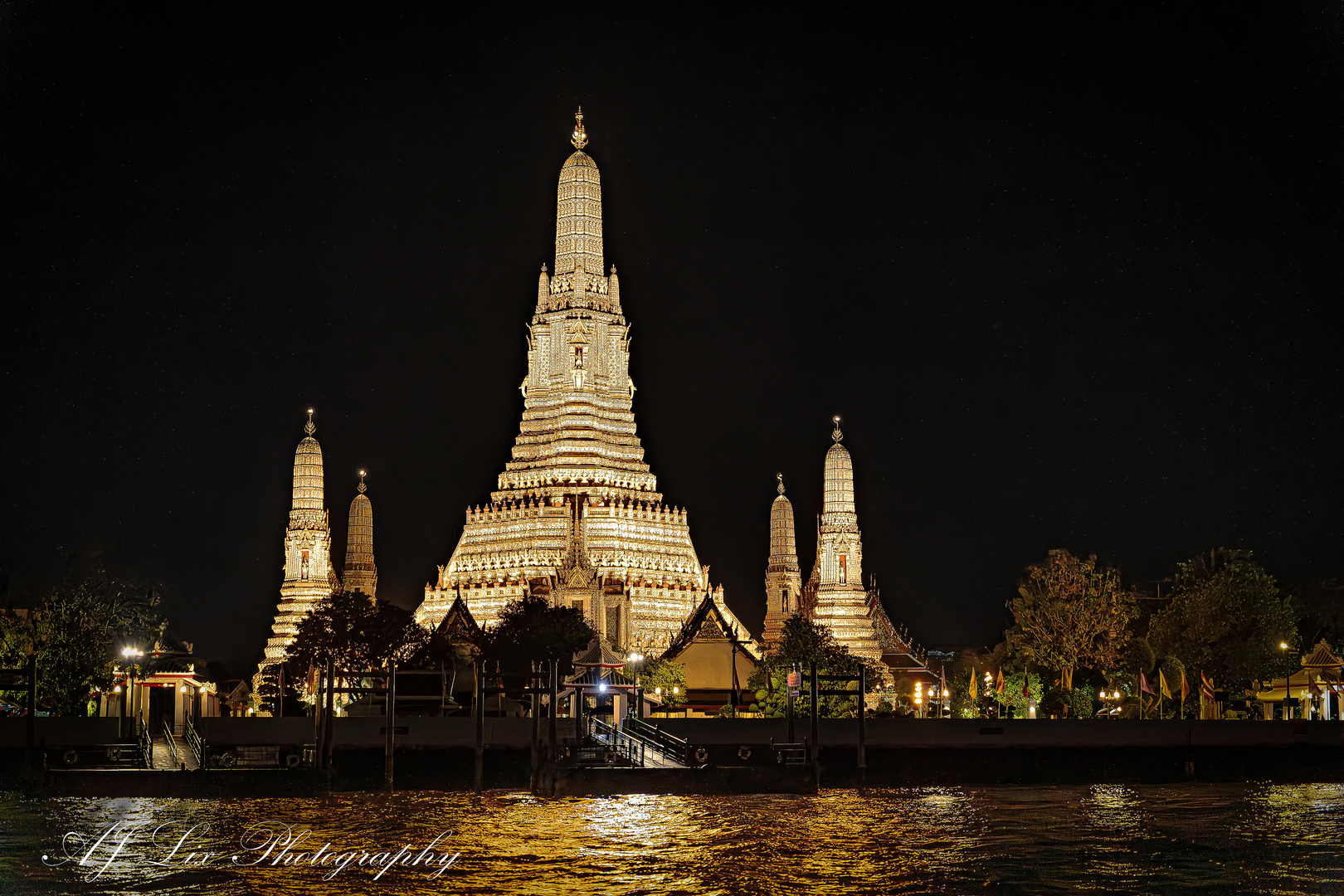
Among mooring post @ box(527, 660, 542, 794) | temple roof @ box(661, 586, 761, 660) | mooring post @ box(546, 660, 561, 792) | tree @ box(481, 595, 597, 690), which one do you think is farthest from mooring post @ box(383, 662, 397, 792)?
temple roof @ box(661, 586, 761, 660)

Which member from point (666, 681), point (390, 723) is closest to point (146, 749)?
point (390, 723)

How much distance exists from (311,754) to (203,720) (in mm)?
4853

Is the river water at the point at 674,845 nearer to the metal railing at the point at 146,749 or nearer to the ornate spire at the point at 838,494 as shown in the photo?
the metal railing at the point at 146,749

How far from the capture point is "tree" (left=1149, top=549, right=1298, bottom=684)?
8100 centimetres

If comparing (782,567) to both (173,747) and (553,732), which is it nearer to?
(173,747)

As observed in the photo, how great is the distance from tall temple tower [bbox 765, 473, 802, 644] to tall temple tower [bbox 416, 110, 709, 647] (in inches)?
172

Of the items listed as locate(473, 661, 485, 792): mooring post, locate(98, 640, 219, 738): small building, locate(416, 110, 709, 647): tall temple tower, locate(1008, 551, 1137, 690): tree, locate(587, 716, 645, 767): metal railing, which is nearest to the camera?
locate(473, 661, 485, 792): mooring post

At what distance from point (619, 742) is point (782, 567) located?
145 feet

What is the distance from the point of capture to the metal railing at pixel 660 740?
198ft

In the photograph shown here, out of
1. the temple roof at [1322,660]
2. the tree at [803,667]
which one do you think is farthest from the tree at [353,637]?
the temple roof at [1322,660]

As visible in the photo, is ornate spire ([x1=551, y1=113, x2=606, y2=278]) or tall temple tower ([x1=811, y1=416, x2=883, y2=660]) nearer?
tall temple tower ([x1=811, y1=416, x2=883, y2=660])

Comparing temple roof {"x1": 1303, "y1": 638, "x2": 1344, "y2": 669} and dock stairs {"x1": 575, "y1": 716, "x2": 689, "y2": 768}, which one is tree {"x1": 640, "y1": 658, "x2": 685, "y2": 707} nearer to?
dock stairs {"x1": 575, "y1": 716, "x2": 689, "y2": 768}

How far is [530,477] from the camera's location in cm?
10269

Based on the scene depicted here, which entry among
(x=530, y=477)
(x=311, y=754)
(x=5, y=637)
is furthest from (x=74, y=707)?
(x=530, y=477)
